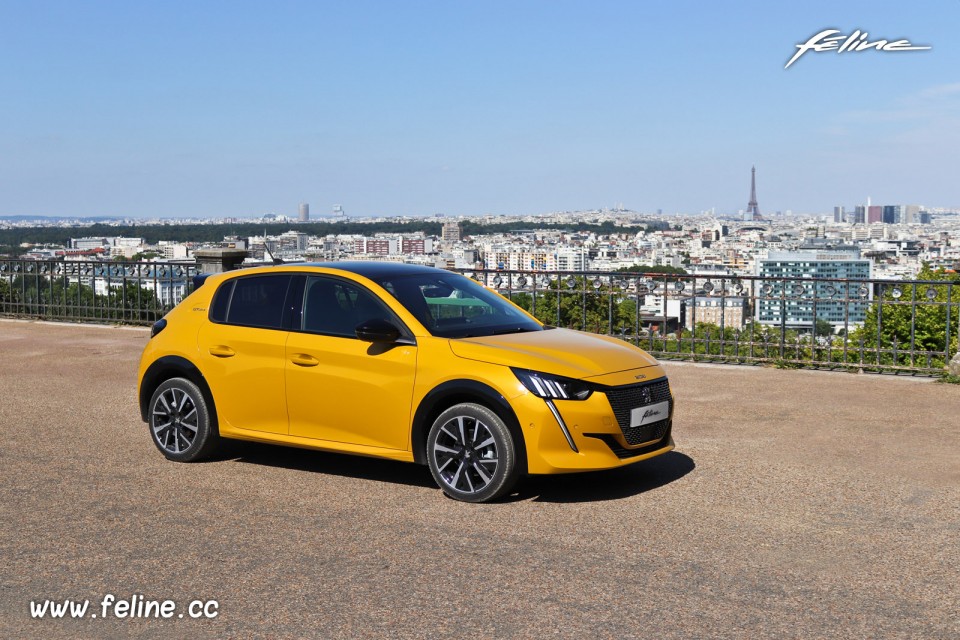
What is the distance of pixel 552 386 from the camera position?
6.79 m

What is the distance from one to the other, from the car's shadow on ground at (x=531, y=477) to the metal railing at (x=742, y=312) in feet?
18.9

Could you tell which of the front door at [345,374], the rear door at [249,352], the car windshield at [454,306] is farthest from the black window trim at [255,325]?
the car windshield at [454,306]

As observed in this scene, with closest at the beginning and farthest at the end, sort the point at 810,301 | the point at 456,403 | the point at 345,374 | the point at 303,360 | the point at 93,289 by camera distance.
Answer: the point at 456,403
the point at 345,374
the point at 303,360
the point at 810,301
the point at 93,289

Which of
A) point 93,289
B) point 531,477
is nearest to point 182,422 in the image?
point 531,477

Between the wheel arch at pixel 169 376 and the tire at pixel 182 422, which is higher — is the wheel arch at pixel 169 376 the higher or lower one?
the higher one

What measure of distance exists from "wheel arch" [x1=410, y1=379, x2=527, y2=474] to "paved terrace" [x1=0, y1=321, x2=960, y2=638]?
1.13 ft

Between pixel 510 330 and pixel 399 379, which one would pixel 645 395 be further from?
pixel 399 379

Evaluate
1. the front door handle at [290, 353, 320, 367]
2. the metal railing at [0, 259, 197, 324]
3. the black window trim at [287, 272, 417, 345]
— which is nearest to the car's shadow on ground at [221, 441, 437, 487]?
the front door handle at [290, 353, 320, 367]

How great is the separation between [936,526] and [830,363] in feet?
24.1

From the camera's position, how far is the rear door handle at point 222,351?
791 cm

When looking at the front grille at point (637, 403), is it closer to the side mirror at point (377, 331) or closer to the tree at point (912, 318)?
the side mirror at point (377, 331)

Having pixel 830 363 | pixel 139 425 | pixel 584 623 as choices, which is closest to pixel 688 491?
pixel 584 623

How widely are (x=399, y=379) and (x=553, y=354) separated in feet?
3.32

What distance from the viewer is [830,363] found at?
532 inches
